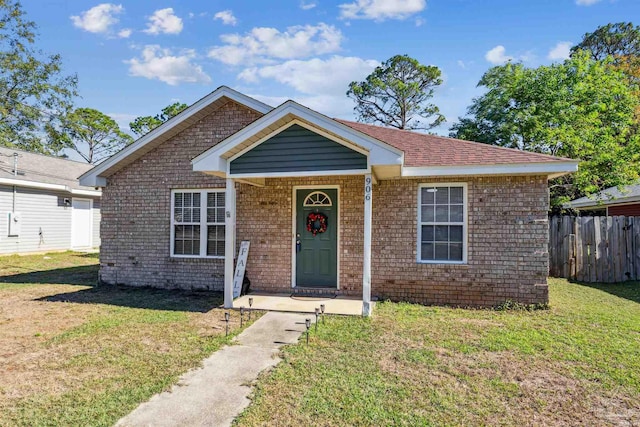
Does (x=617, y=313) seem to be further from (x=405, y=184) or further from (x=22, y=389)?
(x=22, y=389)

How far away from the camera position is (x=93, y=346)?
500cm

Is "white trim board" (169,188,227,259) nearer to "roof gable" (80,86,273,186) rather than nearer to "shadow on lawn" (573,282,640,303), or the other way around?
"roof gable" (80,86,273,186)

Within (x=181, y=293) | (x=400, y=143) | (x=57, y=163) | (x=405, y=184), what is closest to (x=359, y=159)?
(x=405, y=184)

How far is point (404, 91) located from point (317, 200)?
21.8m

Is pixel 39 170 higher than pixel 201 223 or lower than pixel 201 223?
higher

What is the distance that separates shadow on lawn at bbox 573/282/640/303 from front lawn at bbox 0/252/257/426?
28.4 ft

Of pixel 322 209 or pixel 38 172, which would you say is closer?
pixel 322 209

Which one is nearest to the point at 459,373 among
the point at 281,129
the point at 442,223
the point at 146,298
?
the point at 442,223

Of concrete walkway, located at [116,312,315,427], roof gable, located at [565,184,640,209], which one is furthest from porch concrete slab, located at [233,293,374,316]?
roof gable, located at [565,184,640,209]

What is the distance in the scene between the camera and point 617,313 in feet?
22.4

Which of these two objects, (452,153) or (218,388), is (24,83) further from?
(218,388)

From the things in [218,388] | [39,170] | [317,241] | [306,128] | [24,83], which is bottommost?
[218,388]

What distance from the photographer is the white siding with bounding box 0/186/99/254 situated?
1486 centimetres

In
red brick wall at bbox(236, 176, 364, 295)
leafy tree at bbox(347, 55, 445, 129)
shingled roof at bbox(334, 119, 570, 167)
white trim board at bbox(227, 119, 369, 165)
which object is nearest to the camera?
white trim board at bbox(227, 119, 369, 165)
